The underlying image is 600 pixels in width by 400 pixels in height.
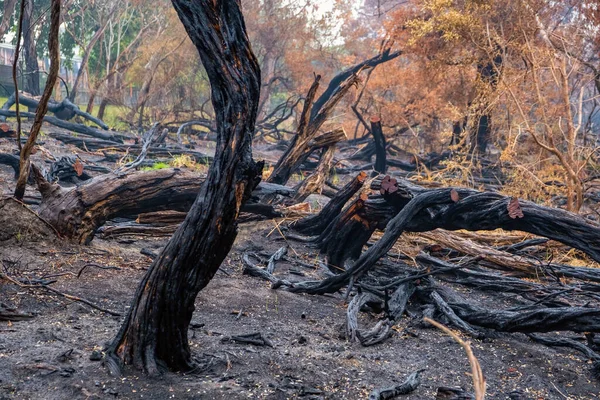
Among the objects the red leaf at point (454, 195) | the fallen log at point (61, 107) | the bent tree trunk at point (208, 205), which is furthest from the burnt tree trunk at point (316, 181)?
the fallen log at point (61, 107)

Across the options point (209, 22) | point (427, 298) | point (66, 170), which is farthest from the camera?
point (66, 170)

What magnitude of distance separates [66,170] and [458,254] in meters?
5.81

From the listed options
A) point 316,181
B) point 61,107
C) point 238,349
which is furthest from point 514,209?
point 61,107

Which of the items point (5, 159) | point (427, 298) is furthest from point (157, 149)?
point (427, 298)

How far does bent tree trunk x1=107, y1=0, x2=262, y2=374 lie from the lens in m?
2.88

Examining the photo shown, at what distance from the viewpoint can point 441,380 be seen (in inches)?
145

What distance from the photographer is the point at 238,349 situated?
3.78 m

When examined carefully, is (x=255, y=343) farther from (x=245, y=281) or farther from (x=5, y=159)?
(x=5, y=159)

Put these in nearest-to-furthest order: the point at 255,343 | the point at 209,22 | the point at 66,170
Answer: the point at 209,22 < the point at 255,343 < the point at 66,170

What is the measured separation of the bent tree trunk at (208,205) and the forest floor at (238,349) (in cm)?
18

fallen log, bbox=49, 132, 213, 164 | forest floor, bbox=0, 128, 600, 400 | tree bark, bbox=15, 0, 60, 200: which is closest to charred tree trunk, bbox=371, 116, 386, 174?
fallen log, bbox=49, 132, 213, 164

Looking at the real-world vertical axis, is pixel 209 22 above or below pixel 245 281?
above

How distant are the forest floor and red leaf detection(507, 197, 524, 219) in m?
0.99

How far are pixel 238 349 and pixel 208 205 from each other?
1.25m
